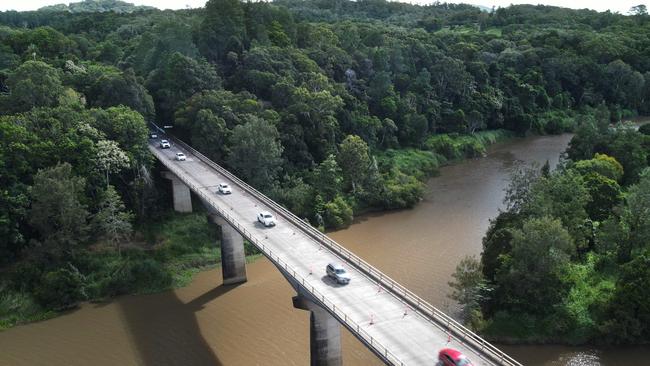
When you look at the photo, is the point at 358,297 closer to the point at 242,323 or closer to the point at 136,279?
the point at 242,323

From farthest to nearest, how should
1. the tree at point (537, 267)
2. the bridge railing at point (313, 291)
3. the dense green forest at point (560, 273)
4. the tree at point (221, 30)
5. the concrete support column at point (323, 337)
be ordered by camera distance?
the tree at point (221, 30) < the tree at point (537, 267) < the dense green forest at point (560, 273) < the concrete support column at point (323, 337) < the bridge railing at point (313, 291)

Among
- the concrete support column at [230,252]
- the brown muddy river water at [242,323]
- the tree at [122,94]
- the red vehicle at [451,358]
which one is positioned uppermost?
the tree at [122,94]

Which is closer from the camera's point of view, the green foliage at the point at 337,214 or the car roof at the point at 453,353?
the car roof at the point at 453,353

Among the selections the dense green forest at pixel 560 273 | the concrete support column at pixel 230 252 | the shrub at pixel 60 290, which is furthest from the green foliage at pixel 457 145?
the shrub at pixel 60 290

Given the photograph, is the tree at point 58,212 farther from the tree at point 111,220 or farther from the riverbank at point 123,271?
the riverbank at point 123,271

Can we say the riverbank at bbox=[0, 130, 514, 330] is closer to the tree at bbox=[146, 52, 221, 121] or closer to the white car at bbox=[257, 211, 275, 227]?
the white car at bbox=[257, 211, 275, 227]

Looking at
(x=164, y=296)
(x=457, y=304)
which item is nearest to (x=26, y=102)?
(x=164, y=296)
